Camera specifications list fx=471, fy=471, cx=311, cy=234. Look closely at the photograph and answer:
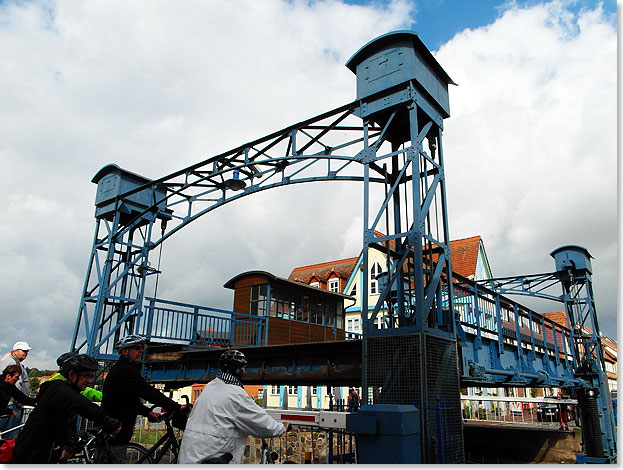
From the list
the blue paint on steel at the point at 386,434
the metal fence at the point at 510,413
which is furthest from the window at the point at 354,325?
the blue paint on steel at the point at 386,434

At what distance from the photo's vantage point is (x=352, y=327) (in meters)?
37.6

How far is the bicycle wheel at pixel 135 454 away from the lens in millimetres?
5295

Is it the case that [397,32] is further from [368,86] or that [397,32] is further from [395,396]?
[395,396]

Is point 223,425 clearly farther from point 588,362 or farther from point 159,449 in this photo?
point 588,362

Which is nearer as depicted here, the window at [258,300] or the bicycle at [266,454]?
the bicycle at [266,454]

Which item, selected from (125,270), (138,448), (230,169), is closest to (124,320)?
→ (125,270)

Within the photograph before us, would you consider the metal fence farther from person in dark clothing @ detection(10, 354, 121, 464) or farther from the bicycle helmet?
person in dark clothing @ detection(10, 354, 121, 464)

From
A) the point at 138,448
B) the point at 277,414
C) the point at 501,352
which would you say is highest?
the point at 501,352

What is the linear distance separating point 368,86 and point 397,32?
3.83 ft

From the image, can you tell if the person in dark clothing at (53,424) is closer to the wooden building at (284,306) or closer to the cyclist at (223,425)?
the cyclist at (223,425)

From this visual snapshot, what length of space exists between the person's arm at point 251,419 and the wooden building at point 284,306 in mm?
15121

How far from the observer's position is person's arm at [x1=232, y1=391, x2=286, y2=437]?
3.74 metres

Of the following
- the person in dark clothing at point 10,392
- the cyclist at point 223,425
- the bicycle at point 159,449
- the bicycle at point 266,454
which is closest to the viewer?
the cyclist at point 223,425

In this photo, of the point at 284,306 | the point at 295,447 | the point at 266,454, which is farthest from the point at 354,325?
the point at 266,454
